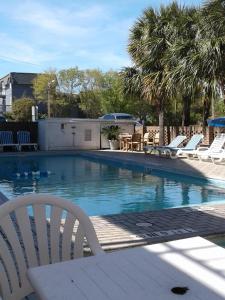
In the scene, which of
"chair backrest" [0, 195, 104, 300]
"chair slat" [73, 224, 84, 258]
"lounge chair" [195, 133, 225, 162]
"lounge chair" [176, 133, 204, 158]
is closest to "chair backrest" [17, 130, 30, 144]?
"lounge chair" [176, 133, 204, 158]

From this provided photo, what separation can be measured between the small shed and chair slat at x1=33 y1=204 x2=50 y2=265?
17045 mm

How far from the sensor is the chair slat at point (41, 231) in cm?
237

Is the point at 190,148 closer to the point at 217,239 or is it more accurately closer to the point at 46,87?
the point at 217,239

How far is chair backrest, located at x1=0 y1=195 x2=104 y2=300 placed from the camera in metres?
2.23

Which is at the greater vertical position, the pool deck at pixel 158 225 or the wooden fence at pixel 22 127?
the wooden fence at pixel 22 127

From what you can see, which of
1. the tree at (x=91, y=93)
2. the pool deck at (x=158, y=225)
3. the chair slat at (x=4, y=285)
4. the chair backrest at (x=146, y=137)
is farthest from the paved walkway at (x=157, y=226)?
the tree at (x=91, y=93)

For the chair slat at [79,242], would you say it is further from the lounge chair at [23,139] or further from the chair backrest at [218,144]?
the lounge chair at [23,139]

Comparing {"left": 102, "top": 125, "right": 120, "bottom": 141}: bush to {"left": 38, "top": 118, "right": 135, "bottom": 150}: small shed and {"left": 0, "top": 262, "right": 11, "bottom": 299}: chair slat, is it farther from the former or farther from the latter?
{"left": 0, "top": 262, "right": 11, "bottom": 299}: chair slat

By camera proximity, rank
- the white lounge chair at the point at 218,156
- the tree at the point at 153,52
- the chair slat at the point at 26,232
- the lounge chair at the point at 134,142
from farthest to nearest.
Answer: the lounge chair at the point at 134,142, the tree at the point at 153,52, the white lounge chair at the point at 218,156, the chair slat at the point at 26,232

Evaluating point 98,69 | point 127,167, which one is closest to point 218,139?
point 127,167

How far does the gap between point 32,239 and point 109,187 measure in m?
7.65

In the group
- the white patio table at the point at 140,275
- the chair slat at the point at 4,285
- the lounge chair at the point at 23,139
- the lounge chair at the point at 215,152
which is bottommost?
the chair slat at the point at 4,285

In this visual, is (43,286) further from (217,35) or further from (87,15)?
(87,15)

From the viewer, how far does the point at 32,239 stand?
2332 mm
